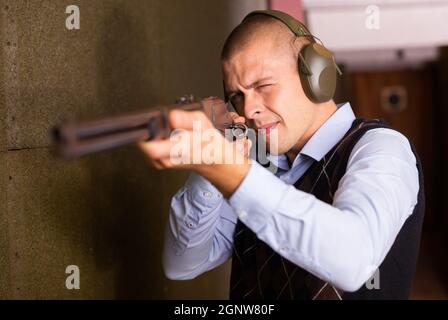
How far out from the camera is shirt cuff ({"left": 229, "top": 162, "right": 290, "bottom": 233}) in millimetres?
911

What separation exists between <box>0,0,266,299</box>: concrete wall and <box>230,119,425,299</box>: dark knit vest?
1.42 feet

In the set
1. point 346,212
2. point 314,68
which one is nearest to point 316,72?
point 314,68

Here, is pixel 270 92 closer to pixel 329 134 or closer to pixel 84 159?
pixel 329 134

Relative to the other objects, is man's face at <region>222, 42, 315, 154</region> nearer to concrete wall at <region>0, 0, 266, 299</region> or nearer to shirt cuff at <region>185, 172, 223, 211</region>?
shirt cuff at <region>185, 172, 223, 211</region>

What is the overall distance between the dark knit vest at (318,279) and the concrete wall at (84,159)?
434mm

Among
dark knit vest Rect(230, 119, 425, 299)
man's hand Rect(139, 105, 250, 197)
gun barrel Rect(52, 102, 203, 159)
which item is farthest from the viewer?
dark knit vest Rect(230, 119, 425, 299)

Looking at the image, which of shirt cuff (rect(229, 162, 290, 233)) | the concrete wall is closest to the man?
shirt cuff (rect(229, 162, 290, 233))

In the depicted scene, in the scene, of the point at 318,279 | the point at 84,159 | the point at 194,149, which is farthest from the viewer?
the point at 84,159

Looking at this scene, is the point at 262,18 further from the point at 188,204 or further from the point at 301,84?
the point at 188,204

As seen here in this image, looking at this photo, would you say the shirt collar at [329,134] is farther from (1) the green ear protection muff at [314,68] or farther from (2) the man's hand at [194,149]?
(2) the man's hand at [194,149]

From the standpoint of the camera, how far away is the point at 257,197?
0.91 meters

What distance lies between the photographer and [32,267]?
1.30 meters

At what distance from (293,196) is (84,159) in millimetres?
743

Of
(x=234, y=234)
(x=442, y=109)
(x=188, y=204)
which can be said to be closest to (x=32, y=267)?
(x=188, y=204)
